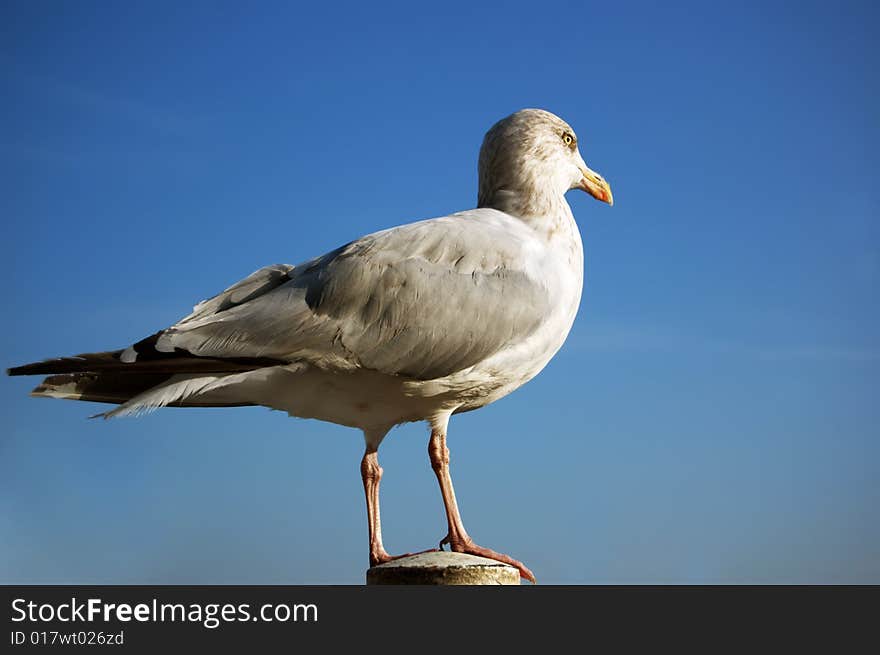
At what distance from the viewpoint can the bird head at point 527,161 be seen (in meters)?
7.45

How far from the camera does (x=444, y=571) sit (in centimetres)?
595

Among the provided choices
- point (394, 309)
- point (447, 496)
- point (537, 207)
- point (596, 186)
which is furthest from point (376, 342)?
point (596, 186)

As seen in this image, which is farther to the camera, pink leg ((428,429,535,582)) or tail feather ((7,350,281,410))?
pink leg ((428,429,535,582))

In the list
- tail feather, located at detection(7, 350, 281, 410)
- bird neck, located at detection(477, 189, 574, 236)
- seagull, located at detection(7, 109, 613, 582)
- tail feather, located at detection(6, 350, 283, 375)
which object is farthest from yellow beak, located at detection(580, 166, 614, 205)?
tail feather, located at detection(6, 350, 283, 375)

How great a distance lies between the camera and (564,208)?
295 inches

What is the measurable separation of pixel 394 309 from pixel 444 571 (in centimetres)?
182

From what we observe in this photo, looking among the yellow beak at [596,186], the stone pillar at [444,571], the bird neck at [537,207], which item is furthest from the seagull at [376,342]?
the yellow beak at [596,186]

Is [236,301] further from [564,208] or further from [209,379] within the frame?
[564,208]

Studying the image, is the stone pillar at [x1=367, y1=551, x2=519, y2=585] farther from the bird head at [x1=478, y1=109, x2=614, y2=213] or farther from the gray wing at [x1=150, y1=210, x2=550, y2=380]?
the bird head at [x1=478, y1=109, x2=614, y2=213]

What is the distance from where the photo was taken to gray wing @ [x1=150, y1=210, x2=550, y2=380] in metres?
6.13

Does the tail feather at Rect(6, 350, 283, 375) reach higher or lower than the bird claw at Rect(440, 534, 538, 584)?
higher

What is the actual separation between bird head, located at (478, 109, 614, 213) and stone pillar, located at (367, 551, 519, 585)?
289 cm

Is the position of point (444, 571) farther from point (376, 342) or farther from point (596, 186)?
point (596, 186)
